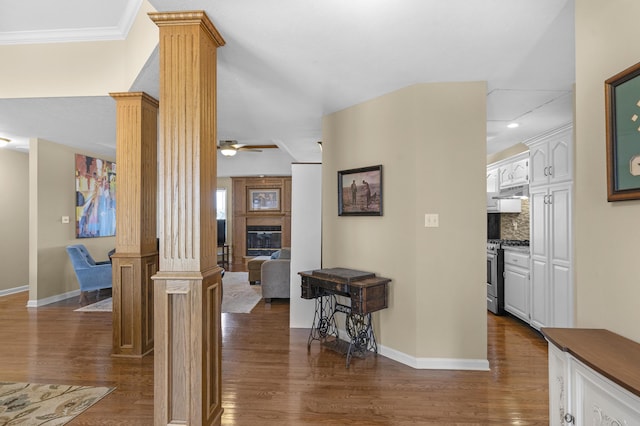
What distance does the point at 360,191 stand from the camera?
3.80 meters

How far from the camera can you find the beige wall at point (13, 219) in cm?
619

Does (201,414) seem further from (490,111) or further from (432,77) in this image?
(490,111)

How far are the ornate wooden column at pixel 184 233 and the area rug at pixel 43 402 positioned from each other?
0.93 m

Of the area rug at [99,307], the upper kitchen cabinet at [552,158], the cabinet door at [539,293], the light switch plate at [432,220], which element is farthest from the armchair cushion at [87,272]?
the upper kitchen cabinet at [552,158]

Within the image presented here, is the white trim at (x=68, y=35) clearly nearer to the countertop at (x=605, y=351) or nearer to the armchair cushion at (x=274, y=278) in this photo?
the armchair cushion at (x=274, y=278)

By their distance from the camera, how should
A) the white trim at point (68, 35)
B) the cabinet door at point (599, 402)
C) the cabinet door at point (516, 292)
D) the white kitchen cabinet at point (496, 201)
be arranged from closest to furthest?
1. the cabinet door at point (599, 402)
2. the white trim at point (68, 35)
3. the cabinet door at point (516, 292)
4. the white kitchen cabinet at point (496, 201)

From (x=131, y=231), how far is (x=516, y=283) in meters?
4.47

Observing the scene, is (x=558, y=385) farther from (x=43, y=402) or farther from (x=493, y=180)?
(x=493, y=180)

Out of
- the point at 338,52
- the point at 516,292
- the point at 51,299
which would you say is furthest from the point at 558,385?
the point at 51,299

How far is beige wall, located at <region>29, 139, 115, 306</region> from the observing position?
550 cm

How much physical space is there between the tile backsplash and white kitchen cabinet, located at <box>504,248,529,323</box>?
2.77 feet

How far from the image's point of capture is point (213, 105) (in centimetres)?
231

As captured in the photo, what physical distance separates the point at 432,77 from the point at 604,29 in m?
1.58

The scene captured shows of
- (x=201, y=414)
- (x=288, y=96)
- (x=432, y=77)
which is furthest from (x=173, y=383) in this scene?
(x=432, y=77)
